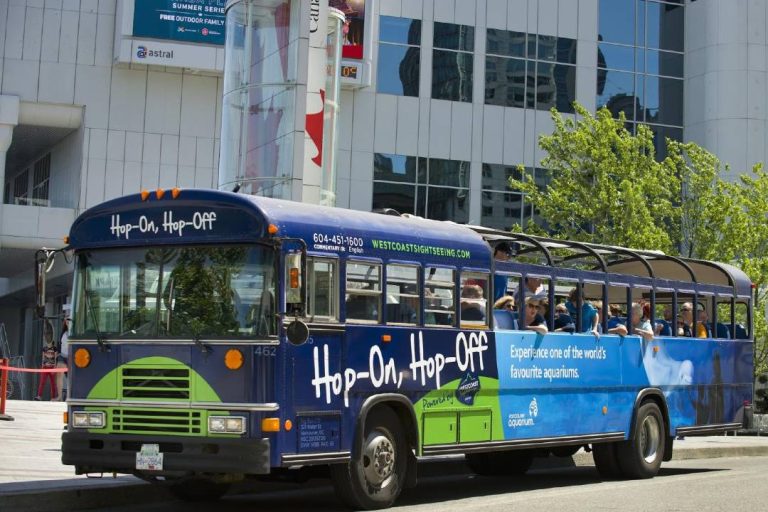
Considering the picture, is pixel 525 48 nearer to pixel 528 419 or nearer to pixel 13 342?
pixel 13 342

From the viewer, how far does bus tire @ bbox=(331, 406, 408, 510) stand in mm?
12375

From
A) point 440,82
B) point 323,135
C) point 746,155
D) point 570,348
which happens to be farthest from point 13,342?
point 570,348

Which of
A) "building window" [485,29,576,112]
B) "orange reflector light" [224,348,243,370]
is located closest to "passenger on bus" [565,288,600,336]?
"orange reflector light" [224,348,243,370]

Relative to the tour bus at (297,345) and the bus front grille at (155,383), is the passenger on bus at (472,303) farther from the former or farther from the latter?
the bus front grille at (155,383)

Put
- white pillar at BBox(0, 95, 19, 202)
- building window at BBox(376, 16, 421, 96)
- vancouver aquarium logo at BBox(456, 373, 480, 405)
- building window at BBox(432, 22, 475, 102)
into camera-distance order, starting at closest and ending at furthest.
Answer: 1. vancouver aquarium logo at BBox(456, 373, 480, 405)
2. white pillar at BBox(0, 95, 19, 202)
3. building window at BBox(376, 16, 421, 96)
4. building window at BBox(432, 22, 475, 102)

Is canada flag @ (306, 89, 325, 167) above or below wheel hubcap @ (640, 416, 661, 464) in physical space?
above

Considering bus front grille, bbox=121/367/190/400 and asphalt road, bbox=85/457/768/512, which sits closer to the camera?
bus front grille, bbox=121/367/190/400

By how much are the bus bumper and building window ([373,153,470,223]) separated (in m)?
30.6

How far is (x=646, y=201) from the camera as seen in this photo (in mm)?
33094

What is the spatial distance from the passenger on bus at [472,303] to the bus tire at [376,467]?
1.64m

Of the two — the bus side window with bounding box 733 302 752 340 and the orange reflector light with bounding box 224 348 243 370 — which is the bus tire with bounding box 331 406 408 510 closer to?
the orange reflector light with bounding box 224 348 243 370

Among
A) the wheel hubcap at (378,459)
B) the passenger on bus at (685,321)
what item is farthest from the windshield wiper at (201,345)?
the passenger on bus at (685,321)

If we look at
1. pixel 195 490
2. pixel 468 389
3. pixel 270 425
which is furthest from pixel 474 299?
pixel 270 425

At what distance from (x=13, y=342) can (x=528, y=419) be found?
43478mm
